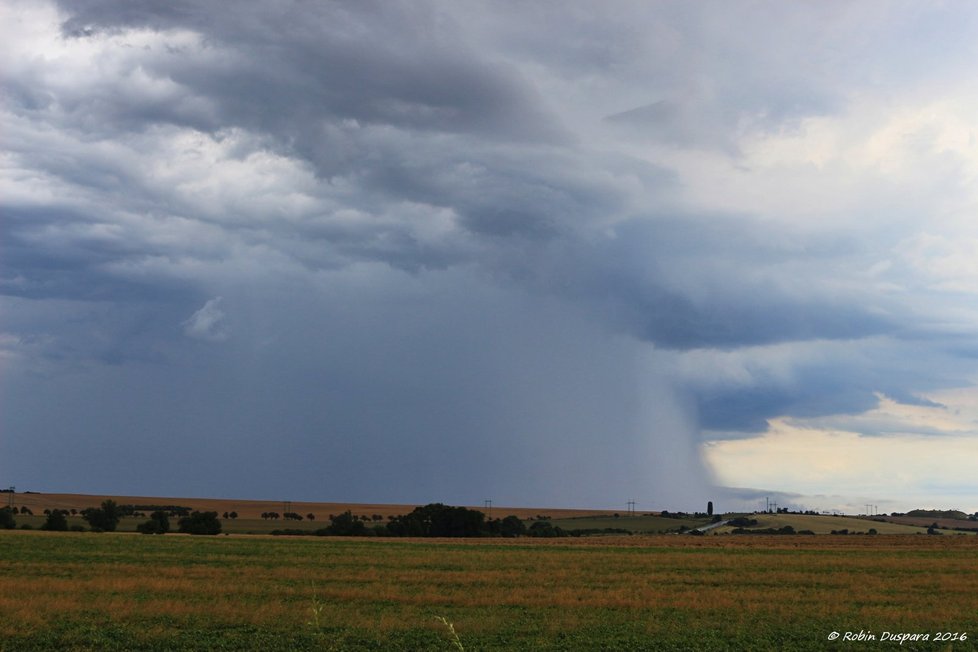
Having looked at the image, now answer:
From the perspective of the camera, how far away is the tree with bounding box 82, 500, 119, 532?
129000mm

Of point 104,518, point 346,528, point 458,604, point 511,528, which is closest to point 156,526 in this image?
point 104,518

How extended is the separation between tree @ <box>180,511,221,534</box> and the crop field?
7478cm

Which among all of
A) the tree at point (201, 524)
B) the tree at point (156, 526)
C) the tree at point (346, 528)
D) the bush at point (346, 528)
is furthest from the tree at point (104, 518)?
the tree at point (346, 528)

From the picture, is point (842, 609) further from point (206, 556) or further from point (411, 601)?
point (206, 556)

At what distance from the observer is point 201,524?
13488cm

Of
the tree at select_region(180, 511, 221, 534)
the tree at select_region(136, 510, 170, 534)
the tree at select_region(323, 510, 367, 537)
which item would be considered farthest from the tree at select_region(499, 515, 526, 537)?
the tree at select_region(136, 510, 170, 534)

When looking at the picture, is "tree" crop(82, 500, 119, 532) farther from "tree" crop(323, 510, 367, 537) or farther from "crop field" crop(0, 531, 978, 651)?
"crop field" crop(0, 531, 978, 651)

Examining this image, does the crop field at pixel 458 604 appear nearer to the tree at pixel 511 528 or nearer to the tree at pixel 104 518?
the tree at pixel 104 518

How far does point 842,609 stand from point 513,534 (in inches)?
4793

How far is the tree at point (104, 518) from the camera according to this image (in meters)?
129

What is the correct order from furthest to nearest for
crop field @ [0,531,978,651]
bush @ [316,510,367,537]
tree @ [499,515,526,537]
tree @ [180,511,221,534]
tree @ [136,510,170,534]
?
1. tree @ [499,515,526,537]
2. bush @ [316,510,367,537]
3. tree @ [180,511,221,534]
4. tree @ [136,510,170,534]
5. crop field @ [0,531,978,651]

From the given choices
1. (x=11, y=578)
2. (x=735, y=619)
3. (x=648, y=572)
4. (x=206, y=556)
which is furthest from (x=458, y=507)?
(x=735, y=619)

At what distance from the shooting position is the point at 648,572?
54.5m

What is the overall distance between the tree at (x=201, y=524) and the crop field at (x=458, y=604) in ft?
245
